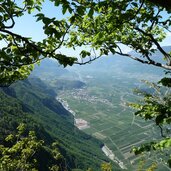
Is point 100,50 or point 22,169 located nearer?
point 100,50

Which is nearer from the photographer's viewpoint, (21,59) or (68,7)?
(68,7)

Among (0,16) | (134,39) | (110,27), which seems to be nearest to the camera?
(0,16)

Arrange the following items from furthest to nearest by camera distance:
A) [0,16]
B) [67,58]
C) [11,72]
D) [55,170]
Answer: [55,170] → [11,72] → [67,58] → [0,16]

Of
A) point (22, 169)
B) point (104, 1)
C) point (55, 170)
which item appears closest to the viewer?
point (104, 1)

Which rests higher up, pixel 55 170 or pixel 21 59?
pixel 21 59

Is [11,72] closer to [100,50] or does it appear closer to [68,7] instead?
[100,50]

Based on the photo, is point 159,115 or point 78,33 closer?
point 159,115

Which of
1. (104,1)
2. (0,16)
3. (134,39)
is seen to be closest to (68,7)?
(0,16)

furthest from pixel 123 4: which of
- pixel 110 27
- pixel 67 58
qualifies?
pixel 67 58

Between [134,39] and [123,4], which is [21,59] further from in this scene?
[134,39]

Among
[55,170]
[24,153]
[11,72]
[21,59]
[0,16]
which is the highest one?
[0,16]
